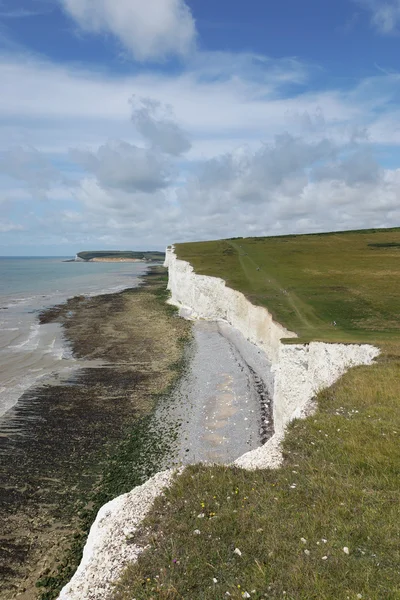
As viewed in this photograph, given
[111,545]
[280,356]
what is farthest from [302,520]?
[280,356]

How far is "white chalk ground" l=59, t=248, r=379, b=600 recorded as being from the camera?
788cm

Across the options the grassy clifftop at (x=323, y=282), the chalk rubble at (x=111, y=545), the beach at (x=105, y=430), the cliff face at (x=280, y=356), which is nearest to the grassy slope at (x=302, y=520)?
the chalk rubble at (x=111, y=545)

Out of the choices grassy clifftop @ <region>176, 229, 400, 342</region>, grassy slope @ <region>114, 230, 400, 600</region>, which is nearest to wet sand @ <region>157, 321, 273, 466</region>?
grassy slope @ <region>114, 230, 400, 600</region>

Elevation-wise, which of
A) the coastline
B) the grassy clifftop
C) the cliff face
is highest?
the grassy clifftop

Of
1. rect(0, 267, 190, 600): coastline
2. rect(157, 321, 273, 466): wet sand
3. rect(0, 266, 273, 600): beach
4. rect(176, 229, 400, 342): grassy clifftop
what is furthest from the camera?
rect(176, 229, 400, 342): grassy clifftop

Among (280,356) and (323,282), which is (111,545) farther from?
(323,282)

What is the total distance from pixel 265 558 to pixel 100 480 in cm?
1174

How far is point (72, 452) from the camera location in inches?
763

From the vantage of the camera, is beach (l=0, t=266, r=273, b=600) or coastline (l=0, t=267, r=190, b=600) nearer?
coastline (l=0, t=267, r=190, b=600)

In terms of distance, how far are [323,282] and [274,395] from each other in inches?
1107

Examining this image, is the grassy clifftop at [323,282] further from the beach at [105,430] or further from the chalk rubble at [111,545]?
the chalk rubble at [111,545]

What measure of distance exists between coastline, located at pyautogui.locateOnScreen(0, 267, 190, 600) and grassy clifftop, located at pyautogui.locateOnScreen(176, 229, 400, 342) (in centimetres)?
1227

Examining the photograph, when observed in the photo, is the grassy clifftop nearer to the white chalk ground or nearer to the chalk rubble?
the white chalk ground

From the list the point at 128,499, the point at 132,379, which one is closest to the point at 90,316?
the point at 132,379
